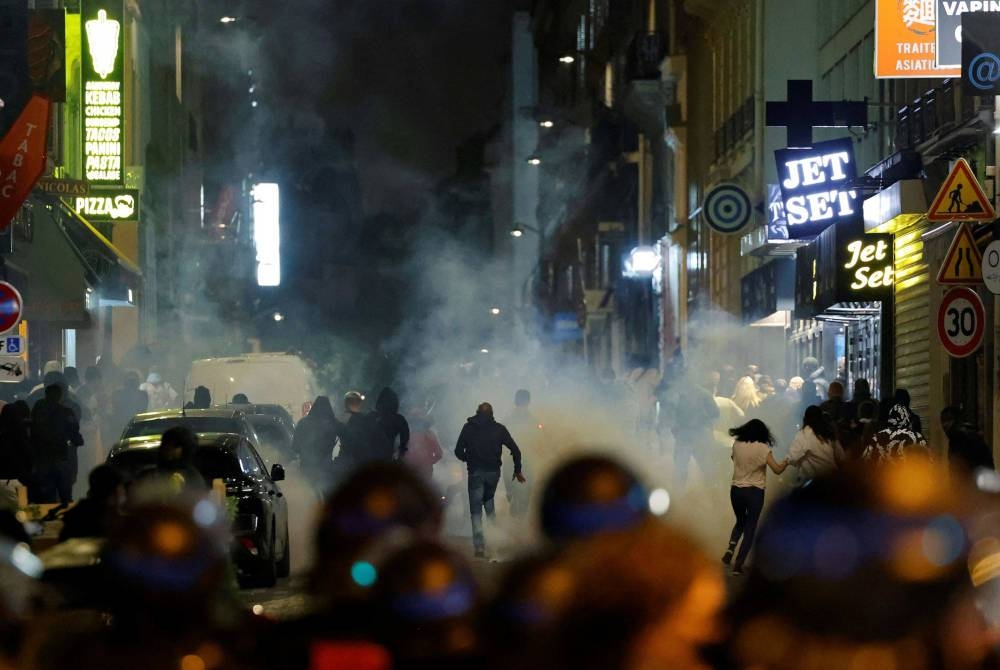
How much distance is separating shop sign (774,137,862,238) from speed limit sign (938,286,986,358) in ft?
28.7

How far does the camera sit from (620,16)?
54.6 m

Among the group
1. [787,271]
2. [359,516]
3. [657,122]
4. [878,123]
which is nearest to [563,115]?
[657,122]

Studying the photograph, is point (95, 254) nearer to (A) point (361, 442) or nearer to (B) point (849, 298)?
(B) point (849, 298)

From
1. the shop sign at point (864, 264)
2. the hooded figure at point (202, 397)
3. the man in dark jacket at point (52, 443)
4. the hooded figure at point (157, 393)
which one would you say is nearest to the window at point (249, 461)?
the man in dark jacket at point (52, 443)

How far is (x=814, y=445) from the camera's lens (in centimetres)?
1564

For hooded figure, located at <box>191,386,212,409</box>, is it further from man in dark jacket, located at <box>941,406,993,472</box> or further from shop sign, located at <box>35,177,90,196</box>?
man in dark jacket, located at <box>941,406,993,472</box>

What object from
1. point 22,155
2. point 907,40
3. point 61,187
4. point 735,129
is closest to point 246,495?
point 22,155

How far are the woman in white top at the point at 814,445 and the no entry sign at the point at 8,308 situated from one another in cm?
731

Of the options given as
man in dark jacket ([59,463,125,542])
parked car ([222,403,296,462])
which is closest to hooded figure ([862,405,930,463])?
parked car ([222,403,296,462])

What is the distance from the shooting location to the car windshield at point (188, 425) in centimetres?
1627

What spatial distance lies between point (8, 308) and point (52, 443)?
1973 millimetres

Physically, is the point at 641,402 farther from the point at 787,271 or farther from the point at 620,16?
the point at 620,16

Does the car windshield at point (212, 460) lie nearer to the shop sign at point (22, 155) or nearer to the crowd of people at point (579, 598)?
the shop sign at point (22, 155)

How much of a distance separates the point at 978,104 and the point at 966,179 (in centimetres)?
325
